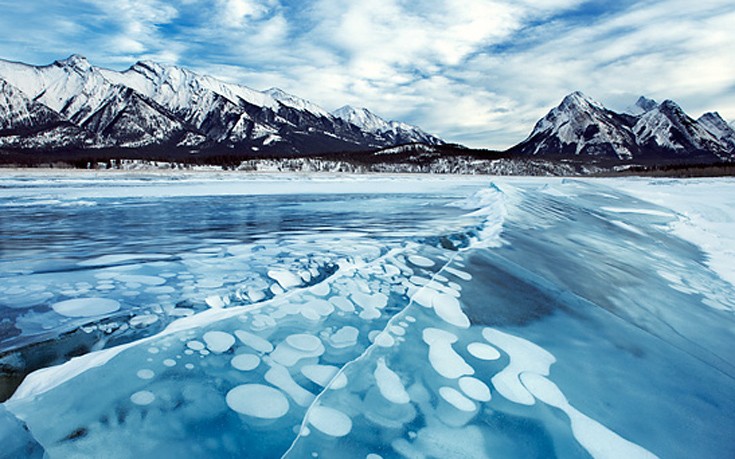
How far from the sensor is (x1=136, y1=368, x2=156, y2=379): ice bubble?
2.10 meters

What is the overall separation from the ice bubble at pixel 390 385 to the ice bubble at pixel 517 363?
549mm

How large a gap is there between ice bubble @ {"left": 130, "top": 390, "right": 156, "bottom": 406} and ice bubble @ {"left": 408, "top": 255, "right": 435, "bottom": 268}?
255 centimetres

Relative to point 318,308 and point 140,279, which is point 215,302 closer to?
point 318,308

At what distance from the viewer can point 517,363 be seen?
266 cm

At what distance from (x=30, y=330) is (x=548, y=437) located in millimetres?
2837

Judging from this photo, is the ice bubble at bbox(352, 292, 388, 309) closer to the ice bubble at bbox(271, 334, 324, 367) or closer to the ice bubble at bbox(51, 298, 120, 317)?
the ice bubble at bbox(271, 334, 324, 367)

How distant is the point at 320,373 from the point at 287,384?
0.64ft

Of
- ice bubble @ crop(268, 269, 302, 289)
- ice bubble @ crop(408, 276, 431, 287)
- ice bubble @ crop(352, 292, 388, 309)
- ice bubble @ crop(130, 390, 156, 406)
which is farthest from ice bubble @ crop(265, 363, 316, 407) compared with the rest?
ice bubble @ crop(408, 276, 431, 287)

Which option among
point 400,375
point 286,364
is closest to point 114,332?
point 286,364

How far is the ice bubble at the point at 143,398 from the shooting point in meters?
1.96

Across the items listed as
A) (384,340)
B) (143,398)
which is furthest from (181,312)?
(384,340)

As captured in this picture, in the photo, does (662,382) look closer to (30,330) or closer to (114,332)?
(114,332)

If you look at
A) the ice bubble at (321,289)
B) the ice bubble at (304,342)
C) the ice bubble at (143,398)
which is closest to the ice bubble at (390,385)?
the ice bubble at (304,342)

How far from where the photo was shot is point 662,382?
2.77 meters
